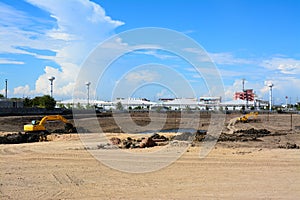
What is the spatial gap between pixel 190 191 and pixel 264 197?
2255 millimetres

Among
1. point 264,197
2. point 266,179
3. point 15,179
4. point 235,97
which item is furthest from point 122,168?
point 235,97

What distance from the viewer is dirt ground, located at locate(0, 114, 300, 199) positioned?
1245 cm

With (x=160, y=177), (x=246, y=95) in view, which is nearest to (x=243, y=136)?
(x=160, y=177)

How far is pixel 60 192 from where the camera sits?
41.3 ft

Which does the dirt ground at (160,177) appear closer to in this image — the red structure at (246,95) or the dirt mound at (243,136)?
the dirt mound at (243,136)

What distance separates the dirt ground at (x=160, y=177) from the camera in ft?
40.8

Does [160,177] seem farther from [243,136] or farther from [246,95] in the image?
[246,95]

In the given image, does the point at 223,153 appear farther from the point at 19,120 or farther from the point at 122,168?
the point at 19,120

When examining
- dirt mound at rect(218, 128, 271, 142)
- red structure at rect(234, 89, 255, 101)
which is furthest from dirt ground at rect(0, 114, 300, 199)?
red structure at rect(234, 89, 255, 101)

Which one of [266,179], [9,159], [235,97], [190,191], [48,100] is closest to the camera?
[190,191]

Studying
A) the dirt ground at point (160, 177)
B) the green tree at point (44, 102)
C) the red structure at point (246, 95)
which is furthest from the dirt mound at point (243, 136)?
the red structure at point (246, 95)

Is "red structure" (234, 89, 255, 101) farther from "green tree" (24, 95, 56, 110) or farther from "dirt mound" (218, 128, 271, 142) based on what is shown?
"dirt mound" (218, 128, 271, 142)

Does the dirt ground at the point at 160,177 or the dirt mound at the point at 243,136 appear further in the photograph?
the dirt mound at the point at 243,136

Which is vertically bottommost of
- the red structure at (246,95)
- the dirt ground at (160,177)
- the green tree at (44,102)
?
the dirt ground at (160,177)
